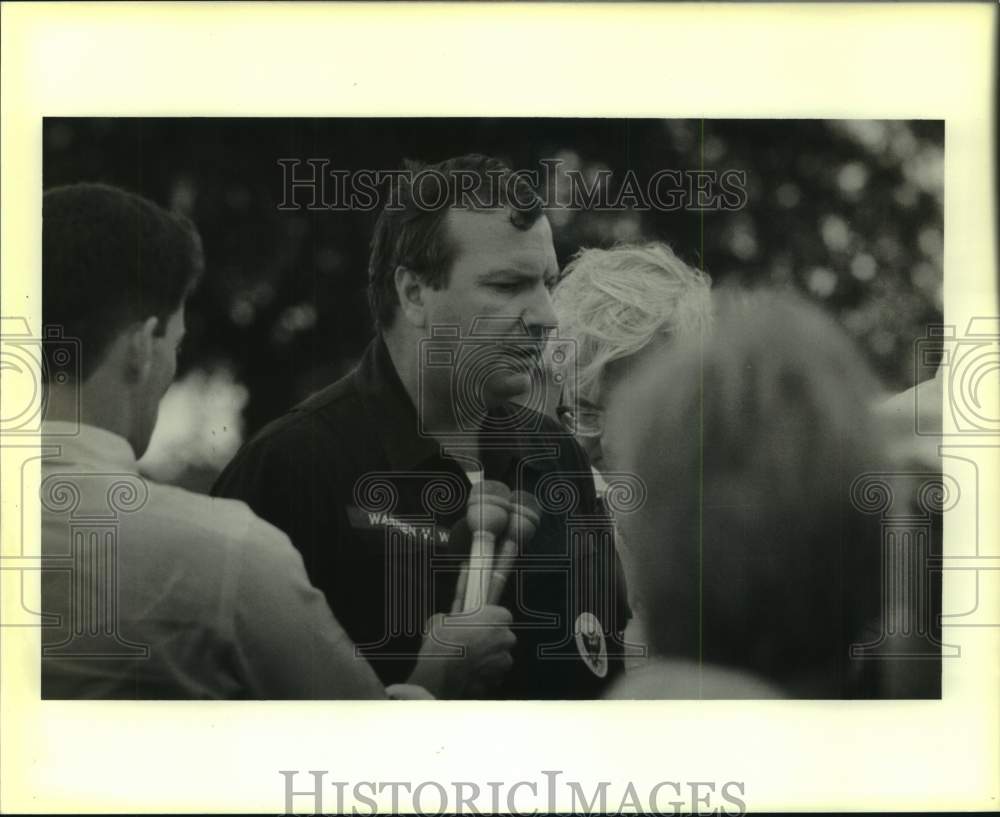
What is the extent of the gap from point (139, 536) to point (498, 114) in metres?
2.52

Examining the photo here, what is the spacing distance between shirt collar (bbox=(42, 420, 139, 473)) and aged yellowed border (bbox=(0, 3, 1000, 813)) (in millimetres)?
312

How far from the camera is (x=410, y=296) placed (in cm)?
514

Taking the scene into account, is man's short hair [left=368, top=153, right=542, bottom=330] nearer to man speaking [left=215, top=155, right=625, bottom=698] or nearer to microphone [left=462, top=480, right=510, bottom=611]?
man speaking [left=215, top=155, right=625, bottom=698]

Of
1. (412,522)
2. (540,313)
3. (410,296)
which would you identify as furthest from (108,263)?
(540,313)

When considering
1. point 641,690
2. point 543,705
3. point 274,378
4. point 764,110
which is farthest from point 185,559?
point 764,110

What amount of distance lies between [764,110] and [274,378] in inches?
101

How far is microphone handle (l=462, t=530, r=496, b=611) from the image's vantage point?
5.10 metres

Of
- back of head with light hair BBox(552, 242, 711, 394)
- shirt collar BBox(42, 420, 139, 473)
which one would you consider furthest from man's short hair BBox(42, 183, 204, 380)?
back of head with light hair BBox(552, 242, 711, 394)

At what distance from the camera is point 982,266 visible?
17.1 ft

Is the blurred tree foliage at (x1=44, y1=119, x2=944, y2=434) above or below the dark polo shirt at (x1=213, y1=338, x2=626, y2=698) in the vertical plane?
above

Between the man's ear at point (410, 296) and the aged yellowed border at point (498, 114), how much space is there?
0.75 metres

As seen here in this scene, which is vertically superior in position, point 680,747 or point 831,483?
point 831,483

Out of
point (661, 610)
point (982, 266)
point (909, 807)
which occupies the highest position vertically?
point (982, 266)

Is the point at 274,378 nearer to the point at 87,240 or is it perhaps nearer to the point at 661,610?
the point at 87,240
